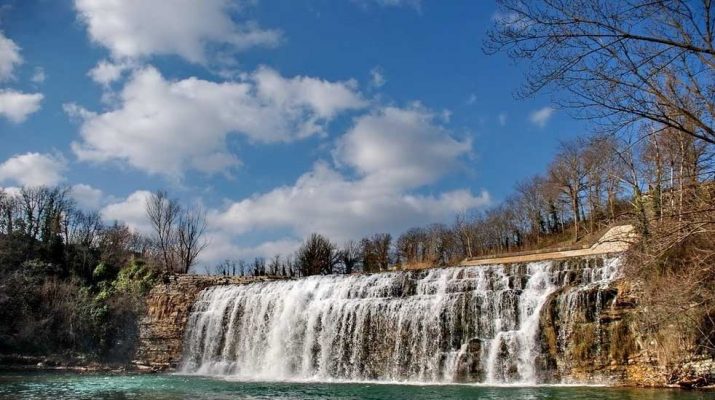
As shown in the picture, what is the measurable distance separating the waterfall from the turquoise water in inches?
87.3

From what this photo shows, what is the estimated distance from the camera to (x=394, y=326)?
74.2 feet

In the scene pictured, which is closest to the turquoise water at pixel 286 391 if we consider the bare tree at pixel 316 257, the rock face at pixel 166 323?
the rock face at pixel 166 323

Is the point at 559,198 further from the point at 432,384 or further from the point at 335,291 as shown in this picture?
the point at 432,384

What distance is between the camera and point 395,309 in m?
23.0

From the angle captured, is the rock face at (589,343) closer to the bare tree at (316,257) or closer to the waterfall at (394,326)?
→ the waterfall at (394,326)

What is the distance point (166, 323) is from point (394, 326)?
16983mm

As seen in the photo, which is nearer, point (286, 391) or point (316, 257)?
point (286, 391)

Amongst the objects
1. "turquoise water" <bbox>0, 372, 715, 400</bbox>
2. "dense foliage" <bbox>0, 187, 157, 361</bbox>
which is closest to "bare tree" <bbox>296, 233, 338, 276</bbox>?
"dense foliage" <bbox>0, 187, 157, 361</bbox>

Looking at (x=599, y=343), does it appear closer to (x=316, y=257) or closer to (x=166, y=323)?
(x=166, y=323)

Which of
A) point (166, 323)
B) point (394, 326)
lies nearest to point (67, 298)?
point (166, 323)

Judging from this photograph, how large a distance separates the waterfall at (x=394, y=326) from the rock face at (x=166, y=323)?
2209mm

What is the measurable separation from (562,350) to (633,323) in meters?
2.34

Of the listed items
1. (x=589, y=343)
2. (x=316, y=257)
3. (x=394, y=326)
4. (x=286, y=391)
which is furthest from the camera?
(x=316, y=257)

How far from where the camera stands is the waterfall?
792 inches
